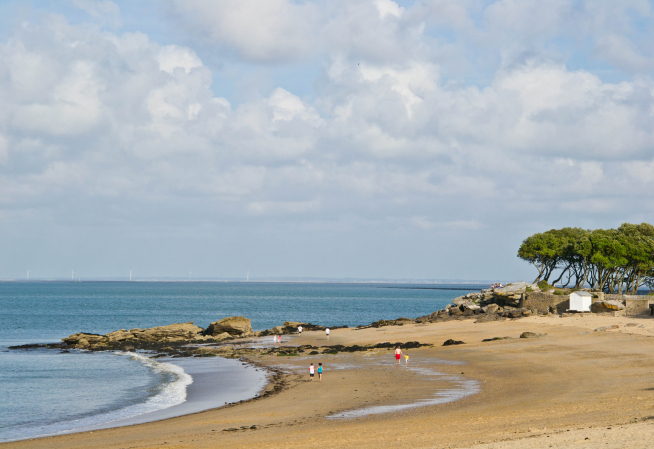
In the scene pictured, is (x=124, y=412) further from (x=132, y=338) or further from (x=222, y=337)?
(x=132, y=338)

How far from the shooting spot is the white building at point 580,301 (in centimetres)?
6556

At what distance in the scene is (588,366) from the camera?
36.0 meters

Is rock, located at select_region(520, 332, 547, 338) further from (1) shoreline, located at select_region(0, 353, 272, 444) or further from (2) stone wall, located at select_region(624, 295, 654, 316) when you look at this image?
(1) shoreline, located at select_region(0, 353, 272, 444)

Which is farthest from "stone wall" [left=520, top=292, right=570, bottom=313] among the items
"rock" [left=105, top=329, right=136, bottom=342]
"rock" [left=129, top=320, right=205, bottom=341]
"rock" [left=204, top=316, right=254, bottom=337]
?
"rock" [left=105, top=329, right=136, bottom=342]

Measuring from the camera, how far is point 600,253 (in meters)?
91.1

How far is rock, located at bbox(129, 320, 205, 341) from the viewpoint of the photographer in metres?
69.8

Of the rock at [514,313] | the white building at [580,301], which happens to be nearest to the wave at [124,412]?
the rock at [514,313]

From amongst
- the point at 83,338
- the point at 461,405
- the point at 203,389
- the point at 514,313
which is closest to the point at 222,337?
the point at 83,338

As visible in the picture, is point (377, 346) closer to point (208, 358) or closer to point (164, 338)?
point (208, 358)

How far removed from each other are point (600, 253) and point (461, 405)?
73.4m

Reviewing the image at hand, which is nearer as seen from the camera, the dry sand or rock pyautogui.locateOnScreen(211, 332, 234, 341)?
the dry sand

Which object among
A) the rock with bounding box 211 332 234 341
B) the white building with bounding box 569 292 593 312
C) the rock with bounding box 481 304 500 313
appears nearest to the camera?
the white building with bounding box 569 292 593 312

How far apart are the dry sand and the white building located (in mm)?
14470

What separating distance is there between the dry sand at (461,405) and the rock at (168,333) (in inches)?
905
